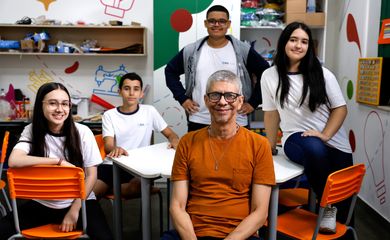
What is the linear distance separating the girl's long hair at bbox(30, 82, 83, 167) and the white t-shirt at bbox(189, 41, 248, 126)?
3.48 ft

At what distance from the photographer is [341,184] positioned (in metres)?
1.79

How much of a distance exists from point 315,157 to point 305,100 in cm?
38

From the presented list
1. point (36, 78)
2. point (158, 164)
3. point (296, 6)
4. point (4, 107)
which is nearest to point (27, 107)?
point (4, 107)

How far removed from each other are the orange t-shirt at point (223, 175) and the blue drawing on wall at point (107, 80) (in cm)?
289

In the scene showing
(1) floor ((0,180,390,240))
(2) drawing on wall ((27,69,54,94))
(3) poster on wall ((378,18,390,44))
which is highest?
(3) poster on wall ((378,18,390,44))

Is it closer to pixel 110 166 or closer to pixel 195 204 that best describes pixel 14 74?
pixel 110 166

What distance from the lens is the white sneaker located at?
77.4 inches

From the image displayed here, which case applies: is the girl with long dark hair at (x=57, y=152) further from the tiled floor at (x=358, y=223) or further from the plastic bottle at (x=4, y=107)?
the plastic bottle at (x=4, y=107)

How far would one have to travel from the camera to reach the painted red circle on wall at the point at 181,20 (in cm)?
387

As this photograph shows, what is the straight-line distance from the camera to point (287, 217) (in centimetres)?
214

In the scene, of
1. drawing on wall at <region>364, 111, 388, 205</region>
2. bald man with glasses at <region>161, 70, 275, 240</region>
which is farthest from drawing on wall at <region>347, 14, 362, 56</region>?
bald man with glasses at <region>161, 70, 275, 240</region>

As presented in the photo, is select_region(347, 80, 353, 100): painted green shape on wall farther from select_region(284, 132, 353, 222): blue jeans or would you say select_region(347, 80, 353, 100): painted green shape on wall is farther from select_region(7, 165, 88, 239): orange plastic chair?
select_region(7, 165, 88, 239): orange plastic chair

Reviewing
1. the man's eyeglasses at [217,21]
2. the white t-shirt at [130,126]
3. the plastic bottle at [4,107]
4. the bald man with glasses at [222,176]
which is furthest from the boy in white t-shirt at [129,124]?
the plastic bottle at [4,107]

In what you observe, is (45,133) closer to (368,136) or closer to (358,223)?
(358,223)
